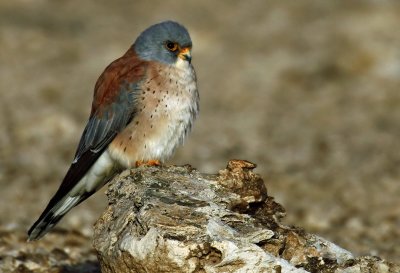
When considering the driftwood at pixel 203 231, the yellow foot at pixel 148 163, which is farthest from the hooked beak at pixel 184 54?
the driftwood at pixel 203 231

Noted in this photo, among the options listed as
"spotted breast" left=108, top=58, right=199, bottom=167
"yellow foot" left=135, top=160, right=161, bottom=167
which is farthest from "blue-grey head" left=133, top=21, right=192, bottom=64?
"yellow foot" left=135, top=160, right=161, bottom=167

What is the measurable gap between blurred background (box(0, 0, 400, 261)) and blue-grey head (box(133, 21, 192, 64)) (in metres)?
2.25

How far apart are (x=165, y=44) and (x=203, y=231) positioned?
246 centimetres

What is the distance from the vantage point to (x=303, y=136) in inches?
476

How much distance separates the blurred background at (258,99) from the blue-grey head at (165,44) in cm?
225

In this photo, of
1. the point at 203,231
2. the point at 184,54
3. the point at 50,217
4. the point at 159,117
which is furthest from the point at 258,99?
the point at 203,231

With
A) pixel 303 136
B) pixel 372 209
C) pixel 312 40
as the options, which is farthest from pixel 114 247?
pixel 312 40

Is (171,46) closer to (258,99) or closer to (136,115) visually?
(136,115)

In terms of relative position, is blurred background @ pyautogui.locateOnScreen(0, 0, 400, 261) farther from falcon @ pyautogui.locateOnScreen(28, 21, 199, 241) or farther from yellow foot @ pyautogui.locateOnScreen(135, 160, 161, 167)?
yellow foot @ pyautogui.locateOnScreen(135, 160, 161, 167)

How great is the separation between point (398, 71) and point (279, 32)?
108 inches

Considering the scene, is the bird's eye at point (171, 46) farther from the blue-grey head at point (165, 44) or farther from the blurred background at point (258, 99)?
the blurred background at point (258, 99)

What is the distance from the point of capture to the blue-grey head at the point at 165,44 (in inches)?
270

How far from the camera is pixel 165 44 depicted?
6.89m

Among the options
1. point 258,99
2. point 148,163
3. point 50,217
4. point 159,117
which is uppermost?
point 258,99
